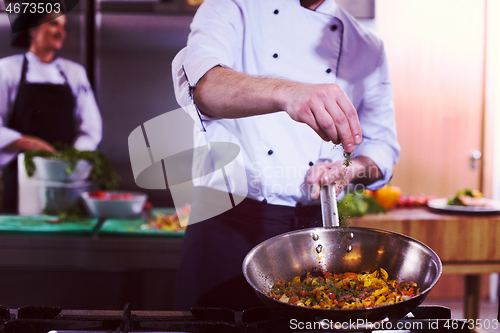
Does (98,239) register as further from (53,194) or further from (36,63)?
(36,63)

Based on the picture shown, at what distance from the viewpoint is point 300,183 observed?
1.15 metres

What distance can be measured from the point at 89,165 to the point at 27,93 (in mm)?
543

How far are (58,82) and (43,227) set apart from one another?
83cm

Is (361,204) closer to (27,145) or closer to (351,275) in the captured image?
(351,275)

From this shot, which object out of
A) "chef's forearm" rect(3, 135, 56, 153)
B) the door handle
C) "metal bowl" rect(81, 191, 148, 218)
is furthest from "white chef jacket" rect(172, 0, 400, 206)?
the door handle

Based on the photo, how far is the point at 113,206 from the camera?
1880mm

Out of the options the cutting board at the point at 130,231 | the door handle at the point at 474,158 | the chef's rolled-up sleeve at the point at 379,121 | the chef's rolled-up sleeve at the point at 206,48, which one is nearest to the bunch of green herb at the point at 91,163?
the cutting board at the point at 130,231

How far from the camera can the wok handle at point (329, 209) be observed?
887 mm

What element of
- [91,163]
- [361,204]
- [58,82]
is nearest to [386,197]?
[361,204]

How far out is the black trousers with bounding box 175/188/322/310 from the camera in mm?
1143

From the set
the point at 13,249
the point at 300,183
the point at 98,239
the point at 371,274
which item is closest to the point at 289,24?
the point at 300,183

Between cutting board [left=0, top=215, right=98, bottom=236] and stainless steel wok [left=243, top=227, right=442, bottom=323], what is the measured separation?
3.76 feet

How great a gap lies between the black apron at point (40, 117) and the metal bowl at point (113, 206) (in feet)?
1.41

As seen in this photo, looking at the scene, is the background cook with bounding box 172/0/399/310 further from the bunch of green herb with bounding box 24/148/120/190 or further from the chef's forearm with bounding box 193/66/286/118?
the bunch of green herb with bounding box 24/148/120/190
